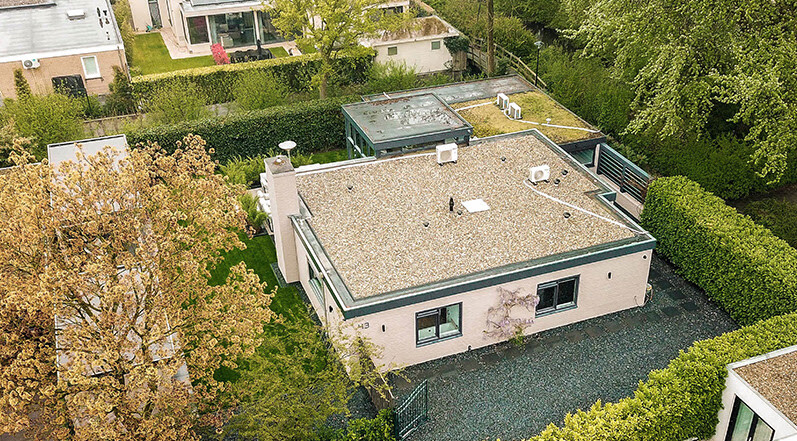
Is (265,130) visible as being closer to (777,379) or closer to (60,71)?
(60,71)

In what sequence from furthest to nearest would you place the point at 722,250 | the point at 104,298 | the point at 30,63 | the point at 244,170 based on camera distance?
1. the point at 30,63
2. the point at 244,170
3. the point at 722,250
4. the point at 104,298

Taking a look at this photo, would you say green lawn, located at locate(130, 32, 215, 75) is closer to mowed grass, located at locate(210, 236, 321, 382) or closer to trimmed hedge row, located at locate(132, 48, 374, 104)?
trimmed hedge row, located at locate(132, 48, 374, 104)

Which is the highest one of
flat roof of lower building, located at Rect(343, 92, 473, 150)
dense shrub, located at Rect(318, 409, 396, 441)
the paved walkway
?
flat roof of lower building, located at Rect(343, 92, 473, 150)

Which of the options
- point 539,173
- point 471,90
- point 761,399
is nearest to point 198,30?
point 471,90

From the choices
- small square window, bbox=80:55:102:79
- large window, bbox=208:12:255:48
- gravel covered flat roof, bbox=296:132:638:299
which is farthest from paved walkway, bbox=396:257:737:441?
large window, bbox=208:12:255:48

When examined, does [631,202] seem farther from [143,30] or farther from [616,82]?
[143,30]

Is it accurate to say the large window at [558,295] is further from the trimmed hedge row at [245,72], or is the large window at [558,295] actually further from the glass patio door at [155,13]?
the glass patio door at [155,13]

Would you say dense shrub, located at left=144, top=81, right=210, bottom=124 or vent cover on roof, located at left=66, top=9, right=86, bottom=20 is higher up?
vent cover on roof, located at left=66, top=9, right=86, bottom=20
